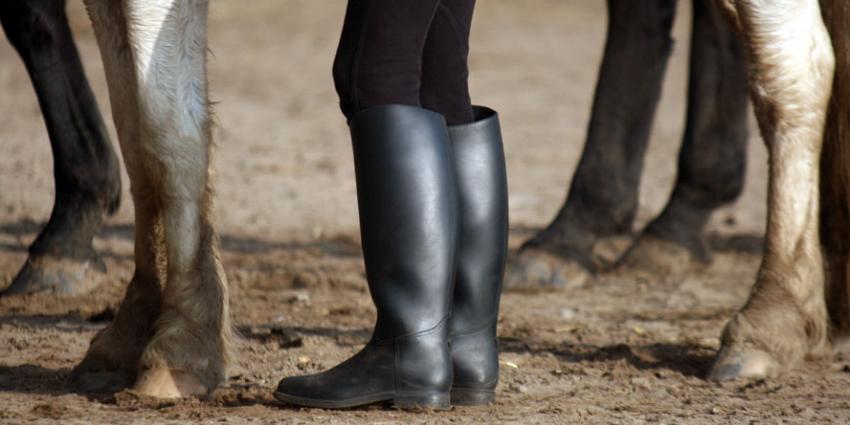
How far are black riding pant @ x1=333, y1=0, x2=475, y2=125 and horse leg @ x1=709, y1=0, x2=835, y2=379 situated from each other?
89 cm

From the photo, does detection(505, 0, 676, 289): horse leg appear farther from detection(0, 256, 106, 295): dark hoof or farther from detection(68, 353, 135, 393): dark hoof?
detection(68, 353, 135, 393): dark hoof

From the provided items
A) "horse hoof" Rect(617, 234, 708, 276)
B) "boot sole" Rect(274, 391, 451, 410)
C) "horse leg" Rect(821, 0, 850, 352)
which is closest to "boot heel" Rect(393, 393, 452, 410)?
"boot sole" Rect(274, 391, 451, 410)

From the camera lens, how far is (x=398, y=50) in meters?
2.62

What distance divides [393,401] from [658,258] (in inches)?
94.3

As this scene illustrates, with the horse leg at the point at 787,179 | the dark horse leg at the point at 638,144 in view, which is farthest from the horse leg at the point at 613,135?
the horse leg at the point at 787,179

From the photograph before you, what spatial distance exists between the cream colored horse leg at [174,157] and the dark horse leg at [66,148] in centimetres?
120

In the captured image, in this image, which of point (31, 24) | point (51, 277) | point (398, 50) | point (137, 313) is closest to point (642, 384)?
point (398, 50)

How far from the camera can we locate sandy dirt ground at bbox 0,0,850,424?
9.45ft

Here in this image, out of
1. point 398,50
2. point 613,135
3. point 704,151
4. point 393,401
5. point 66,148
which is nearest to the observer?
point 398,50

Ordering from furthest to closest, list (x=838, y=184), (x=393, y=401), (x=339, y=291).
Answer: (x=339, y=291), (x=838, y=184), (x=393, y=401)

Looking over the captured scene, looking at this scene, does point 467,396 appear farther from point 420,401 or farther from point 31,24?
point 31,24

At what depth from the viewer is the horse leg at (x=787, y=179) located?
10.8 feet

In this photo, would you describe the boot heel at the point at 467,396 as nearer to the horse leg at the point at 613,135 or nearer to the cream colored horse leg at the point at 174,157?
the cream colored horse leg at the point at 174,157

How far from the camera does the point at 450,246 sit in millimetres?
2709
